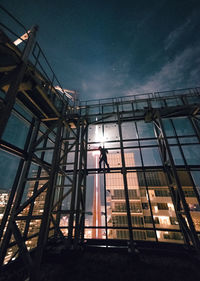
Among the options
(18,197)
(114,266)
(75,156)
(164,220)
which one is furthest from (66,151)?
(164,220)

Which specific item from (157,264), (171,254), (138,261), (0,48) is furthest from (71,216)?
(0,48)

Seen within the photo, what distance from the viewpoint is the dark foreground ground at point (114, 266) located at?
129 inches

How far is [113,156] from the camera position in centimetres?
923

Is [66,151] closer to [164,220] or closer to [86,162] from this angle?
[86,162]

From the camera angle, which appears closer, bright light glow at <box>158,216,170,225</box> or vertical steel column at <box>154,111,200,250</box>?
vertical steel column at <box>154,111,200,250</box>

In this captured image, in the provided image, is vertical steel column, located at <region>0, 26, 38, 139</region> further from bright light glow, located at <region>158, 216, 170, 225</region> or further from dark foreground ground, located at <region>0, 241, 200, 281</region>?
bright light glow, located at <region>158, 216, 170, 225</region>

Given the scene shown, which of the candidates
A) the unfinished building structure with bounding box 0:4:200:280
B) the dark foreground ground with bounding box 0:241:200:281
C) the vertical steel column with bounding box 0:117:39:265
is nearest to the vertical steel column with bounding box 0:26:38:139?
the unfinished building structure with bounding box 0:4:200:280

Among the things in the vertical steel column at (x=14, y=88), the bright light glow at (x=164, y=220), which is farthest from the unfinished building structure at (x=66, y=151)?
the bright light glow at (x=164, y=220)

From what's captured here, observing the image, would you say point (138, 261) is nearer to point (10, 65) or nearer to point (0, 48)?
point (10, 65)

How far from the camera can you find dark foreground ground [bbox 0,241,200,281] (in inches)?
129

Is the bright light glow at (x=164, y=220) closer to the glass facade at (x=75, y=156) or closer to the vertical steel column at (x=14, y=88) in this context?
the glass facade at (x=75, y=156)

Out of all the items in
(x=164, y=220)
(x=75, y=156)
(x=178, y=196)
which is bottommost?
(x=164, y=220)

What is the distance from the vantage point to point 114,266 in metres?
3.77

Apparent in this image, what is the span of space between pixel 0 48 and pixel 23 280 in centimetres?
730
